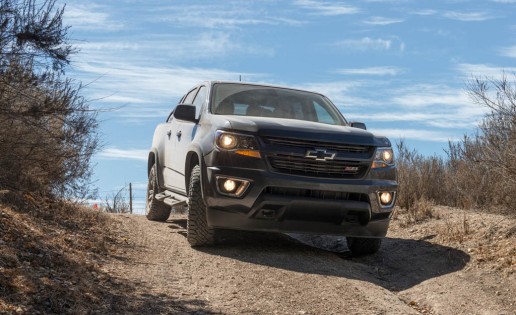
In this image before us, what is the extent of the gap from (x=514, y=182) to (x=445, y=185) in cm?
390

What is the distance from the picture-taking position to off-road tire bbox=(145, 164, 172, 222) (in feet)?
38.0

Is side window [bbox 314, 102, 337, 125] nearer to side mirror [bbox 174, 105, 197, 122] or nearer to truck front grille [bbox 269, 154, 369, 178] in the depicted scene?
truck front grille [bbox 269, 154, 369, 178]

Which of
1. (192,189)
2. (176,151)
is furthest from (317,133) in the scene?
(176,151)

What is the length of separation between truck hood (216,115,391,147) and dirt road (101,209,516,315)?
1.53 m

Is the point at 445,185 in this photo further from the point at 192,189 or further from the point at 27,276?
the point at 27,276

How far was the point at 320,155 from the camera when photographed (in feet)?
26.3

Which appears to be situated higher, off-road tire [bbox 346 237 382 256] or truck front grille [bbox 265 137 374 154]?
truck front grille [bbox 265 137 374 154]

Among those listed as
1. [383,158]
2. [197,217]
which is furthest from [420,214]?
[197,217]

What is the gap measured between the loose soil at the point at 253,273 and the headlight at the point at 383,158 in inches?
53.5

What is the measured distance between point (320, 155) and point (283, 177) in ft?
1.81

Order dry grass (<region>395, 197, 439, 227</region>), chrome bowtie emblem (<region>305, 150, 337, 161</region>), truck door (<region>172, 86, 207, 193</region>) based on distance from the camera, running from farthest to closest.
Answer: dry grass (<region>395, 197, 439, 227</region>), truck door (<region>172, 86, 207, 193</region>), chrome bowtie emblem (<region>305, 150, 337, 161</region>)

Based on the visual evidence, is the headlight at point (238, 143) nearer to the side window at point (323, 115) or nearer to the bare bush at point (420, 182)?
the side window at point (323, 115)

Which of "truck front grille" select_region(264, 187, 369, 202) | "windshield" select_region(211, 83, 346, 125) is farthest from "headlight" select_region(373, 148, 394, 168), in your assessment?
"windshield" select_region(211, 83, 346, 125)

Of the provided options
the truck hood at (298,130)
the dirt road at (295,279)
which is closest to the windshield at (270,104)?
the truck hood at (298,130)
